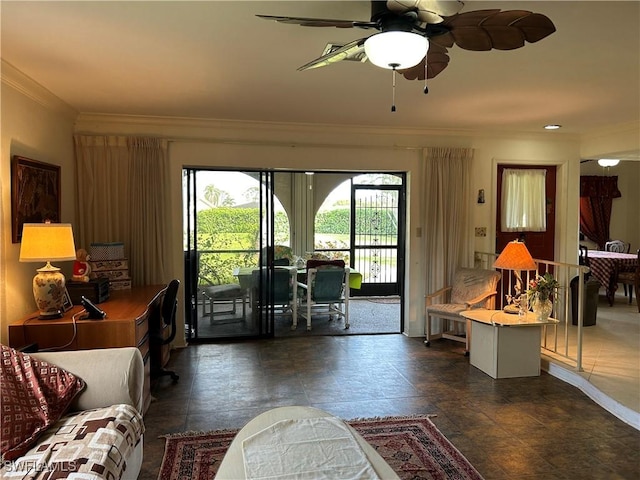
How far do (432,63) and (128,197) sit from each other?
3566 mm

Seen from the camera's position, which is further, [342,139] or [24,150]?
[342,139]

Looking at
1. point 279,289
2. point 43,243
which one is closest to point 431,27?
point 43,243

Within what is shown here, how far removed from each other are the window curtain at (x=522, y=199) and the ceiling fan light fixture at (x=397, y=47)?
4278 millimetres

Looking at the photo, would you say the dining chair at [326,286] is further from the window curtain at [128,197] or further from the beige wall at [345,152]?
the window curtain at [128,197]

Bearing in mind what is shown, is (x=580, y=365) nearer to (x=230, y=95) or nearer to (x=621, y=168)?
(x=230, y=95)

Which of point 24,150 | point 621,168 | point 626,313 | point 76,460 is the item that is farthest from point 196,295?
point 621,168

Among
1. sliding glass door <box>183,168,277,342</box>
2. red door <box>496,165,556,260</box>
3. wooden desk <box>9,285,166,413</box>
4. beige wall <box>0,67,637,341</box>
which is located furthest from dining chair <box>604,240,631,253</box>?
wooden desk <box>9,285,166,413</box>

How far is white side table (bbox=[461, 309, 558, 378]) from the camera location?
405cm

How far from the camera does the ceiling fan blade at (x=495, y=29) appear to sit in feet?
5.65

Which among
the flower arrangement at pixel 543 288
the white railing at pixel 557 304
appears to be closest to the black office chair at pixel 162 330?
the flower arrangement at pixel 543 288

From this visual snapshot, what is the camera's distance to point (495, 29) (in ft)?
5.99

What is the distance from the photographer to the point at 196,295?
5.18m

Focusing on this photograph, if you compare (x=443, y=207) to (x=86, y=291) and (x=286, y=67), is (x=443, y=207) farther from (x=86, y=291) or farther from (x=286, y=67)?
(x=86, y=291)

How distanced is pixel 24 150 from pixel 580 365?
16.0 feet
